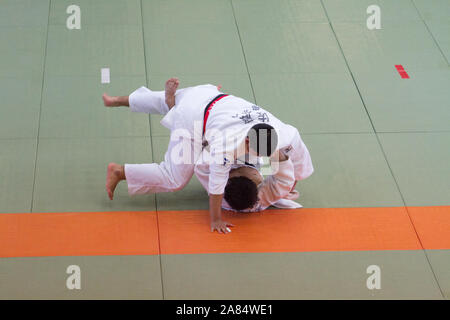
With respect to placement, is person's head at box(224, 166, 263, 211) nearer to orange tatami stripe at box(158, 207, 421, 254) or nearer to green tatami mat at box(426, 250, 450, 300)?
orange tatami stripe at box(158, 207, 421, 254)

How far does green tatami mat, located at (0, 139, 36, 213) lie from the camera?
467 cm

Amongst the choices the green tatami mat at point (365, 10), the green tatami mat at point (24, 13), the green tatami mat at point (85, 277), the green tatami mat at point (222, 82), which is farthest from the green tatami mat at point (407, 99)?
the green tatami mat at point (24, 13)

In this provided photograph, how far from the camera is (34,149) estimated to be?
5141 mm

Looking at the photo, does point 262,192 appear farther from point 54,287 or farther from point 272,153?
point 54,287

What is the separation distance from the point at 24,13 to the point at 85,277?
3.57 meters

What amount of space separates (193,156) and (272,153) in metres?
0.63

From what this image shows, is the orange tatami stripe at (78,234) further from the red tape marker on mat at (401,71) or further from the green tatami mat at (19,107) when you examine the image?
the red tape marker on mat at (401,71)

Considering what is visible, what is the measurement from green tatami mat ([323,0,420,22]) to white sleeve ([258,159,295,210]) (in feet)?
9.61

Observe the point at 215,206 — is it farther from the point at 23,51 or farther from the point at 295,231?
the point at 23,51

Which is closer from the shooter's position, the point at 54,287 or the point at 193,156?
the point at 54,287

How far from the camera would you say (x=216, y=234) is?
451cm

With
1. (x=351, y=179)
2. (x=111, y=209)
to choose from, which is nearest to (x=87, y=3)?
(x=111, y=209)

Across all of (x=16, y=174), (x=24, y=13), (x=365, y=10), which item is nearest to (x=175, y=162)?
(x=16, y=174)

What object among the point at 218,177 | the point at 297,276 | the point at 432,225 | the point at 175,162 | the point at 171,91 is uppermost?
the point at 171,91
